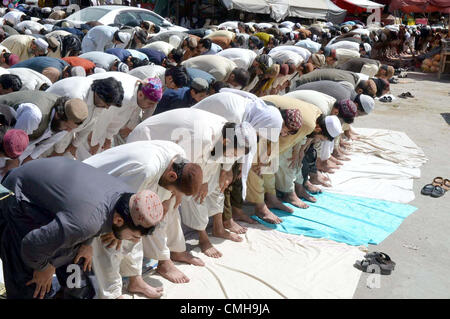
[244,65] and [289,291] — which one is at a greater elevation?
[244,65]

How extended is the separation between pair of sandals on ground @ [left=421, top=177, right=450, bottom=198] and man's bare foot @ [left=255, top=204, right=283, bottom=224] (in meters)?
1.88

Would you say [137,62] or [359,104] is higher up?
[137,62]

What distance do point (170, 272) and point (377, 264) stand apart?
1.43 meters

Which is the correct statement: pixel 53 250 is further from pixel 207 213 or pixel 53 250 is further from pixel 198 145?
pixel 207 213

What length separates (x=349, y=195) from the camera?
4.82 meters

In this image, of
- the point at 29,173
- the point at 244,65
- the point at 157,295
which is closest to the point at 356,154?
the point at 244,65

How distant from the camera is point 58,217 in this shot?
192 cm

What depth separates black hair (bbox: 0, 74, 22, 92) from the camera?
3498 millimetres

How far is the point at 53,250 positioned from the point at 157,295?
932mm

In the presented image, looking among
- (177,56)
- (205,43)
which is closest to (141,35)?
(205,43)

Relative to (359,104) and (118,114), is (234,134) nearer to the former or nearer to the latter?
(118,114)

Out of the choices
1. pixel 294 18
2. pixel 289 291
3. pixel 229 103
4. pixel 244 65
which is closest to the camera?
pixel 289 291

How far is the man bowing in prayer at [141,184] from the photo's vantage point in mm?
2389

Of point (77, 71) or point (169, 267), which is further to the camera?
point (77, 71)
